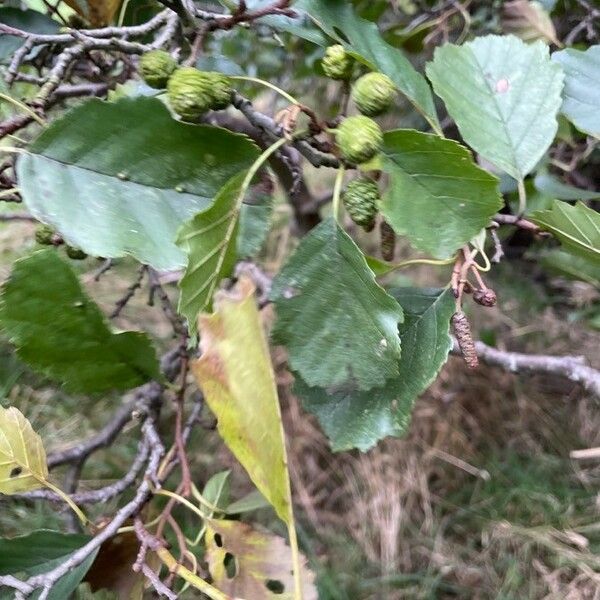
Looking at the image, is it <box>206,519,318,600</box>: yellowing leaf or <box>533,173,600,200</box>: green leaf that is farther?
<box>533,173,600,200</box>: green leaf

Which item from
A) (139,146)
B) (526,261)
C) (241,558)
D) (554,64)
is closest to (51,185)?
(139,146)

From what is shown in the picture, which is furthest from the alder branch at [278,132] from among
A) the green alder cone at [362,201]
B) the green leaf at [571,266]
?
the green leaf at [571,266]

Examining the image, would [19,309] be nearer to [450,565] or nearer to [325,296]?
[325,296]

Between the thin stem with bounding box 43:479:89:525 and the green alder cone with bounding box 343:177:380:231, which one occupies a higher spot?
the green alder cone with bounding box 343:177:380:231

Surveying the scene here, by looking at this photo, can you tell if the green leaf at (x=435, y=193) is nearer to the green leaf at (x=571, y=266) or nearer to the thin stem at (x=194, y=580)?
the thin stem at (x=194, y=580)

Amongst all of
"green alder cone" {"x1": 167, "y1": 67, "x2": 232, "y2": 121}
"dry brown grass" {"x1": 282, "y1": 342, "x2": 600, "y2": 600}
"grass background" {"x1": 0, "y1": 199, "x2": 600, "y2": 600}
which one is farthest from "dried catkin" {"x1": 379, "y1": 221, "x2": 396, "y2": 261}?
"dry brown grass" {"x1": 282, "y1": 342, "x2": 600, "y2": 600}

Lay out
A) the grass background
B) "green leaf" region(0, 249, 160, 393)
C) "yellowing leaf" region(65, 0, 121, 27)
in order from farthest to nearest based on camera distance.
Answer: the grass background, "yellowing leaf" region(65, 0, 121, 27), "green leaf" region(0, 249, 160, 393)

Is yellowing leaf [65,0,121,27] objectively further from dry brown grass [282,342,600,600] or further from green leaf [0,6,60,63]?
dry brown grass [282,342,600,600]
